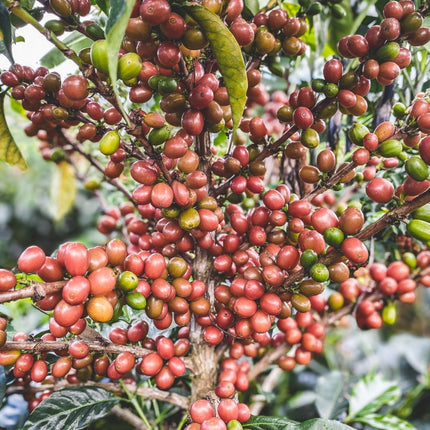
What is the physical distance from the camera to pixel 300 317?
0.73m

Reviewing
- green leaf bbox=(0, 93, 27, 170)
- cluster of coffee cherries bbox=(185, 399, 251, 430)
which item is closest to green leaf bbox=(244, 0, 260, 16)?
green leaf bbox=(0, 93, 27, 170)

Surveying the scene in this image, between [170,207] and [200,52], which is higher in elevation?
[200,52]

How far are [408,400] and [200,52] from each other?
1.11 m

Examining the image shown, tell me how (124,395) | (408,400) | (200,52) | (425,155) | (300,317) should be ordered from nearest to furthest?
1. (425,155)
2. (200,52)
3. (124,395)
4. (300,317)
5. (408,400)

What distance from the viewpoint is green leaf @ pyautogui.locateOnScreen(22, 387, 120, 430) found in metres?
0.51

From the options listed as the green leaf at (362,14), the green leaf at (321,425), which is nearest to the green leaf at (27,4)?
the green leaf at (362,14)

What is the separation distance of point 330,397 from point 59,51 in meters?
0.99

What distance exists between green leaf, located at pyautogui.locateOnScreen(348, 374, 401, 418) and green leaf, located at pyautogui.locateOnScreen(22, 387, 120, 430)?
57cm

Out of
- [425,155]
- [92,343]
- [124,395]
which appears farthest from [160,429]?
[425,155]

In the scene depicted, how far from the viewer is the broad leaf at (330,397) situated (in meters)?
0.89

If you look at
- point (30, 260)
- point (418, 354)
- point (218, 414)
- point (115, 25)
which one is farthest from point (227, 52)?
point (418, 354)

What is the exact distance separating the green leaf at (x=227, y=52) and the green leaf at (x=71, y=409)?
0.45 meters

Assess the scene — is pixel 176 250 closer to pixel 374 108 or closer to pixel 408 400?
pixel 374 108

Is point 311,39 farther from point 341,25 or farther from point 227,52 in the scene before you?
point 227,52
